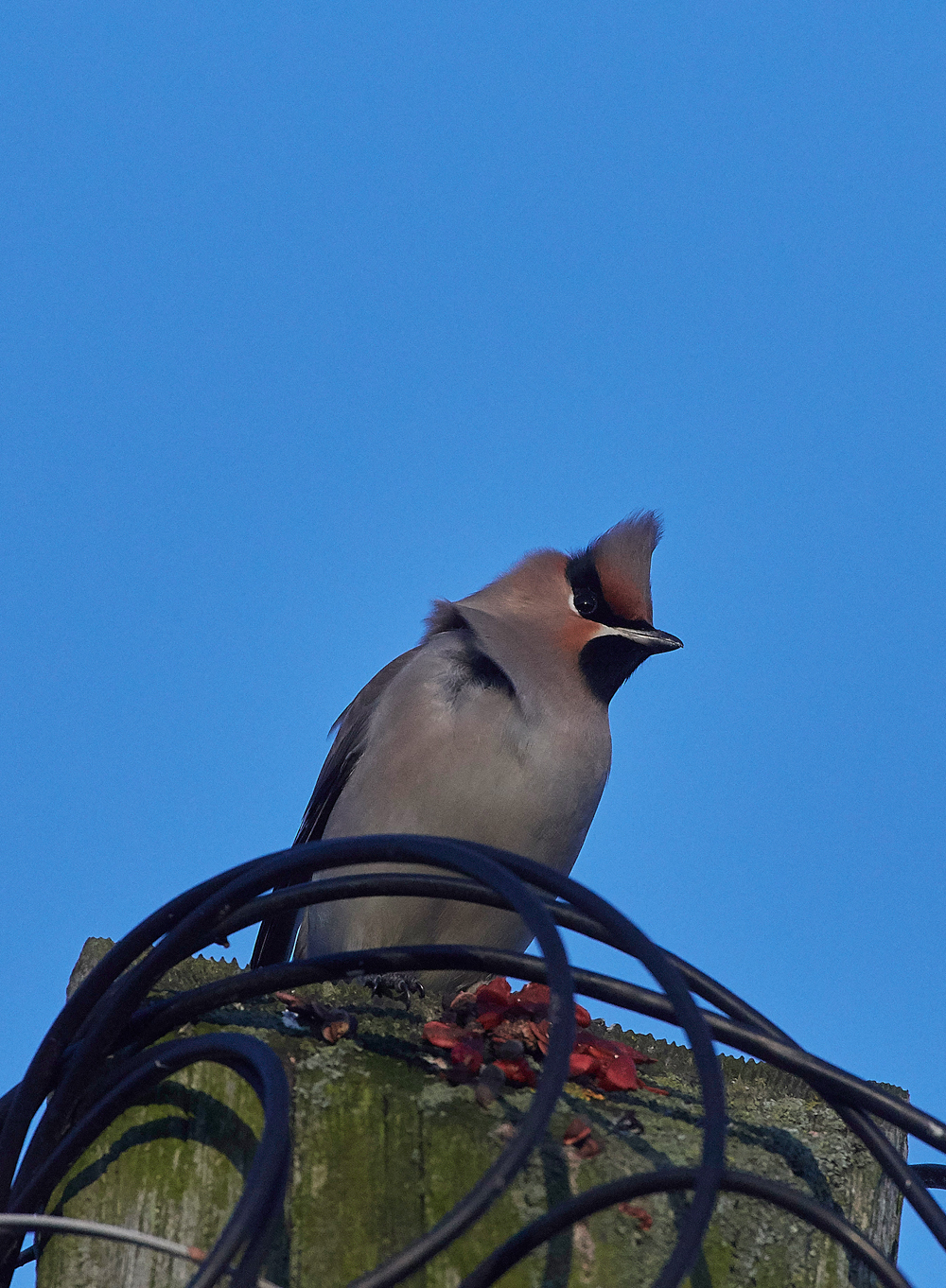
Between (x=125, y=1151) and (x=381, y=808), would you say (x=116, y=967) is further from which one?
(x=381, y=808)

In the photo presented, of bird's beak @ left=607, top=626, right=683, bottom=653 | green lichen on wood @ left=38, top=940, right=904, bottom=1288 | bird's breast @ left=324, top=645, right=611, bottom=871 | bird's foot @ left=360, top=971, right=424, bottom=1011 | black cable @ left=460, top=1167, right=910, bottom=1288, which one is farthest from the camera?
bird's beak @ left=607, top=626, right=683, bottom=653

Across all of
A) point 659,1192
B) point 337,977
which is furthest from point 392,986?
point 659,1192

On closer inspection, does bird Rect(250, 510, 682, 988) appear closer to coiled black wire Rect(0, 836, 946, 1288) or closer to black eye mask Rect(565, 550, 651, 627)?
black eye mask Rect(565, 550, 651, 627)

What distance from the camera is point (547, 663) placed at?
5.49 meters

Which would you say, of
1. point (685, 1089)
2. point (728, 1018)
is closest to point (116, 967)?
point (728, 1018)

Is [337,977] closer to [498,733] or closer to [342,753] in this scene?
[498,733]

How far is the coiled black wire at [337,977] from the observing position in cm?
215

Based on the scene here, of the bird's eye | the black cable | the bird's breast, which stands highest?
the bird's eye

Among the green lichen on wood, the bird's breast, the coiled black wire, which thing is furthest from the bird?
the coiled black wire

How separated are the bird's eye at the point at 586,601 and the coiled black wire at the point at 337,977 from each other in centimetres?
328

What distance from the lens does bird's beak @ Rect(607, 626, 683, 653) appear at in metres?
5.62

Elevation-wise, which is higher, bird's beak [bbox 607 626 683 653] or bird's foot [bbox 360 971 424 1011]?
bird's beak [bbox 607 626 683 653]

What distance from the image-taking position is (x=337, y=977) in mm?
2500

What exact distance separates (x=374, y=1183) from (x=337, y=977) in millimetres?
333
